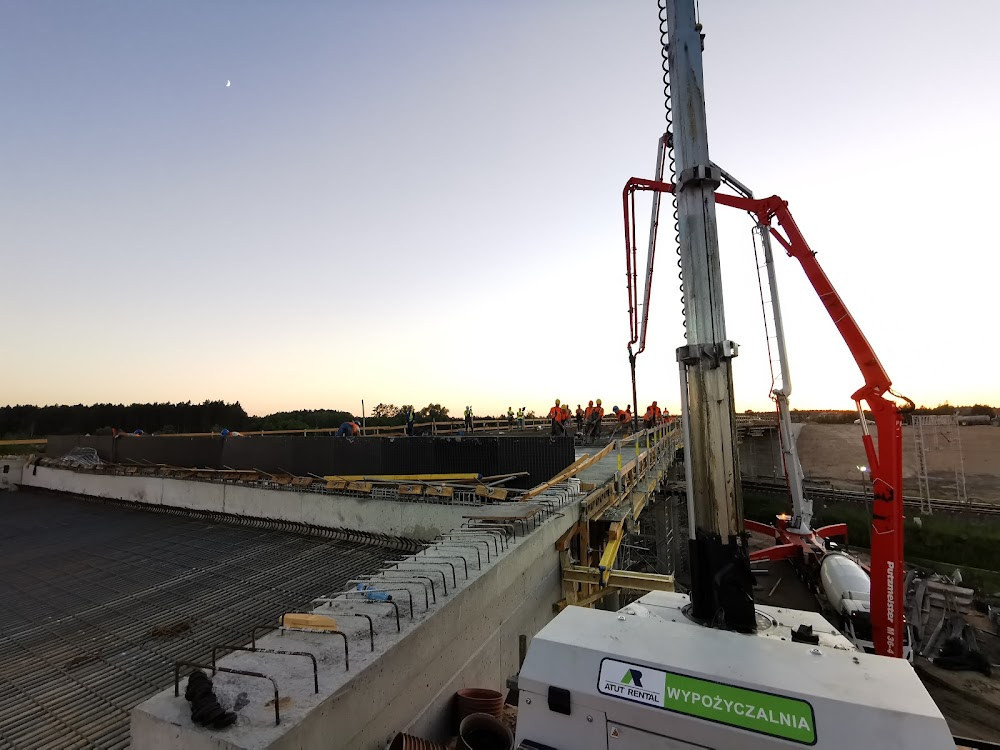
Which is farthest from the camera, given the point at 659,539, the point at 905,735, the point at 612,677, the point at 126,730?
the point at 659,539

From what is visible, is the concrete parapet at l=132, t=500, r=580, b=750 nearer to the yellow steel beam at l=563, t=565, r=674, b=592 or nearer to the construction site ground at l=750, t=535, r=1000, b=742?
the yellow steel beam at l=563, t=565, r=674, b=592

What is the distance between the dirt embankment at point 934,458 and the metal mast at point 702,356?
2953 centimetres

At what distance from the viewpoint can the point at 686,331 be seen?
505 centimetres

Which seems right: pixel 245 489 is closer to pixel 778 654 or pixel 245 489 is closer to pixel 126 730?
pixel 126 730

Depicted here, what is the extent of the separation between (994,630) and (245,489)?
2275 centimetres

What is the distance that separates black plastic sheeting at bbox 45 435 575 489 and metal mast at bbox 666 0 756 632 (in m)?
7.24

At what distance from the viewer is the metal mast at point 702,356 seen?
4.64 metres

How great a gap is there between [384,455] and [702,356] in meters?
10.5

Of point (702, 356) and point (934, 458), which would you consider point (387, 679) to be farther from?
point (934, 458)

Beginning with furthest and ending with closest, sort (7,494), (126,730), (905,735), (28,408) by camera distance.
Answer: (28,408), (7,494), (126,730), (905,735)

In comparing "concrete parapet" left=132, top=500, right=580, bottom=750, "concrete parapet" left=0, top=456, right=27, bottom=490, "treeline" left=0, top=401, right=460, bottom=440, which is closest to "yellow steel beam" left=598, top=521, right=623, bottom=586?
"concrete parapet" left=132, top=500, right=580, bottom=750

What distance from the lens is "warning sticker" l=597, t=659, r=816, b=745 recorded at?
257cm

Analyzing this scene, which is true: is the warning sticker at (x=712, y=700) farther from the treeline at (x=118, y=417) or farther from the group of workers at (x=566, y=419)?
the treeline at (x=118, y=417)

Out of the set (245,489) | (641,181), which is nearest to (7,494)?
(245,489)
